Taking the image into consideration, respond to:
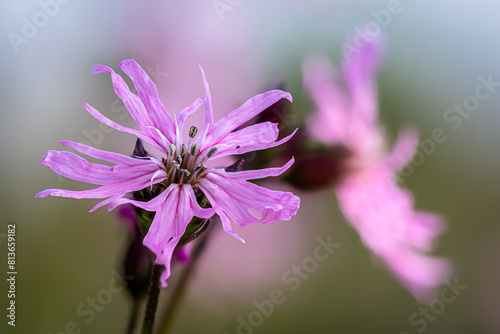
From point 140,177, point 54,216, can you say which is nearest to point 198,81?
point 54,216

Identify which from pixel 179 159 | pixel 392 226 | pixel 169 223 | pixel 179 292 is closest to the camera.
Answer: pixel 169 223

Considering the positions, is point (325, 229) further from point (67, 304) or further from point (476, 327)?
point (67, 304)

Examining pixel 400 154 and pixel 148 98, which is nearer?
pixel 148 98

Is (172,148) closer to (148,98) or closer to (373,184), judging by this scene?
(148,98)

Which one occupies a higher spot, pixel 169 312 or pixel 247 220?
pixel 247 220

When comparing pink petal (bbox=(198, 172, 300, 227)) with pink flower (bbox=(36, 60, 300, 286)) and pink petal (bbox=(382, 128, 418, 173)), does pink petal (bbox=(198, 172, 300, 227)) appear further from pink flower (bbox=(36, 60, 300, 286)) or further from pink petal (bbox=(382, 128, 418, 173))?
pink petal (bbox=(382, 128, 418, 173))

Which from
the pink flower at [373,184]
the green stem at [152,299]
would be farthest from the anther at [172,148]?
the pink flower at [373,184]

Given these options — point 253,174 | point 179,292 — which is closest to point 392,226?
point 179,292
